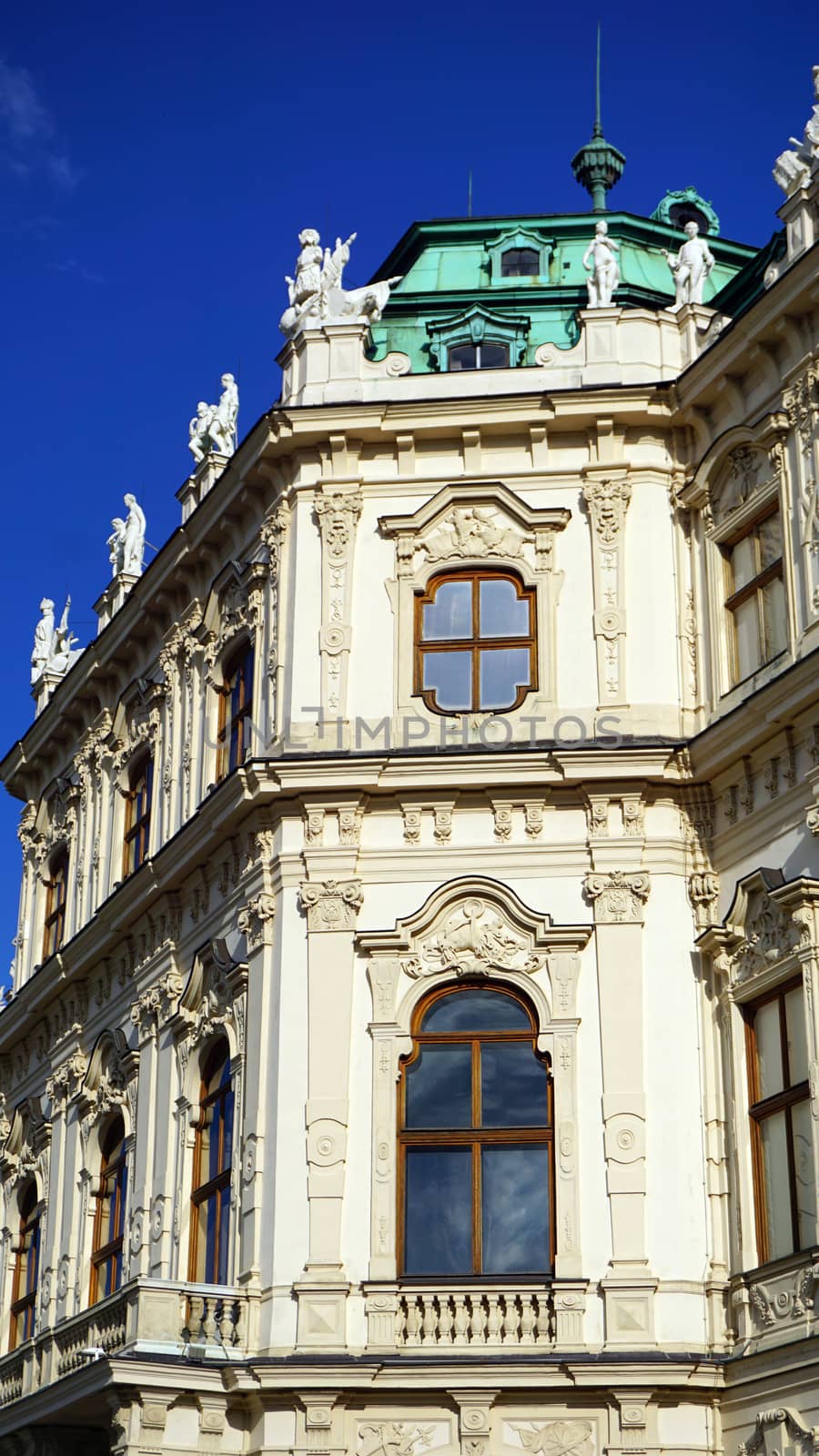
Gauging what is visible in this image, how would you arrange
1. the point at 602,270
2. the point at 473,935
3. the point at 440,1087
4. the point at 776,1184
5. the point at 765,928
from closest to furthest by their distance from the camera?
the point at 776,1184 < the point at 765,928 < the point at 440,1087 < the point at 473,935 < the point at 602,270

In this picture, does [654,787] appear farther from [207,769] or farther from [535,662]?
[207,769]

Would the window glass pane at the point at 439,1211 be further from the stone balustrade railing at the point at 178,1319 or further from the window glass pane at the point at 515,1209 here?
the stone balustrade railing at the point at 178,1319

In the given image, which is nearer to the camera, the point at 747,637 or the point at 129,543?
the point at 747,637

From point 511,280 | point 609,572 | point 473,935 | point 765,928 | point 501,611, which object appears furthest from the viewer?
point 511,280

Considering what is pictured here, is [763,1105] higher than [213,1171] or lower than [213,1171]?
lower

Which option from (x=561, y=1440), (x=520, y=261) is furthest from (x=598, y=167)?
(x=561, y=1440)

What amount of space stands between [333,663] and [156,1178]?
6287 millimetres

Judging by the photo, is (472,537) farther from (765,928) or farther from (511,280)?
(765,928)

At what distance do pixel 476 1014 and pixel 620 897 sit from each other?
187cm

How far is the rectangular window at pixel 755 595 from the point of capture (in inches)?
938

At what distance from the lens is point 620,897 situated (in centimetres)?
2381

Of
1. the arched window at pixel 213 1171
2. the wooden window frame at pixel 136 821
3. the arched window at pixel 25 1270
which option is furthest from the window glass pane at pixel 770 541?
the arched window at pixel 25 1270

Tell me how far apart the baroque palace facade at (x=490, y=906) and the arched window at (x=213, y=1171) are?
65 millimetres

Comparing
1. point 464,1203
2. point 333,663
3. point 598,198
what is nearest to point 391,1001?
point 464,1203
